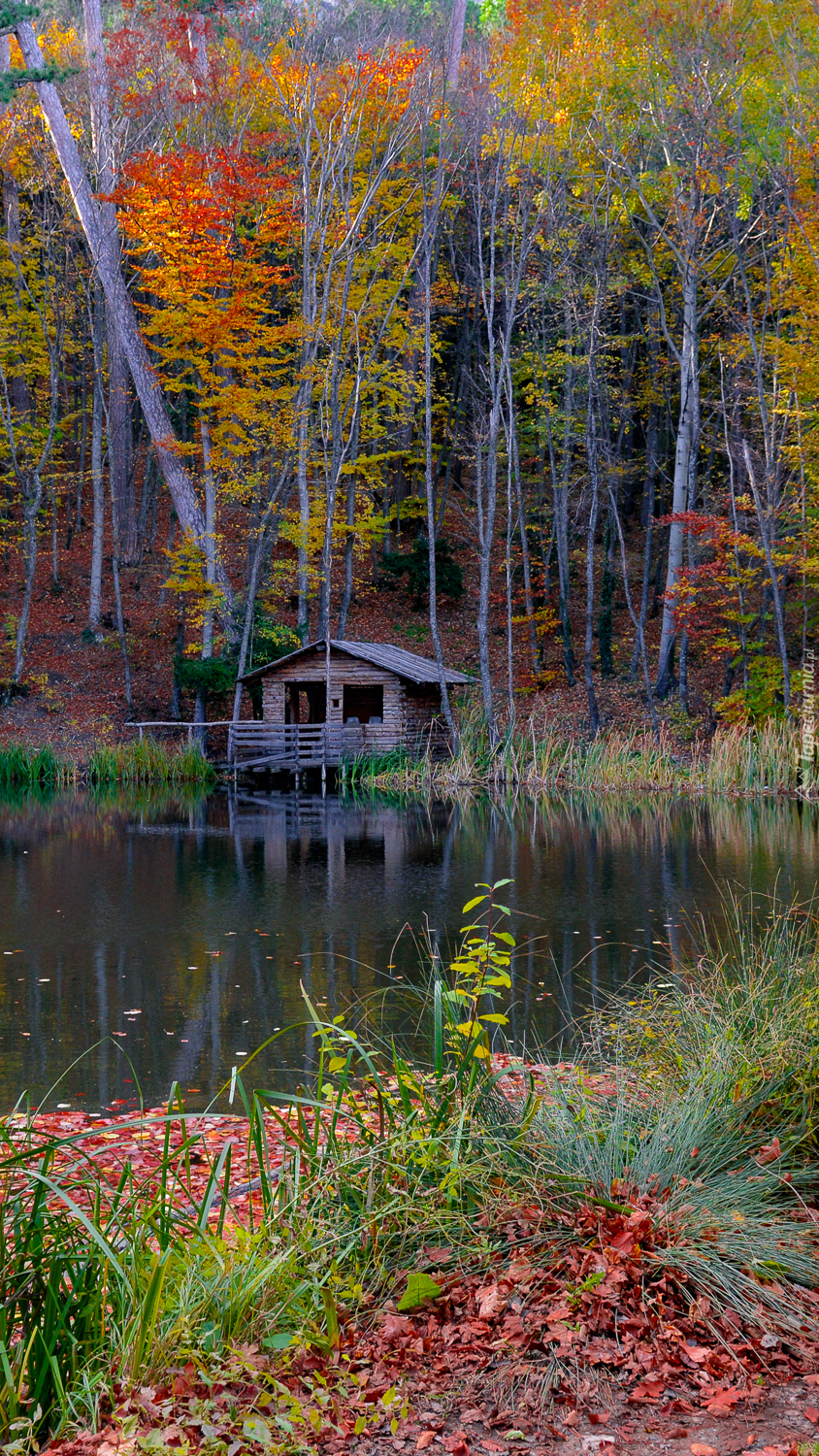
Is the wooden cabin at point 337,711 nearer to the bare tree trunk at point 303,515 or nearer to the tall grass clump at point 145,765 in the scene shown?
the tall grass clump at point 145,765

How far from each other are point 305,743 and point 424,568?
27.6ft

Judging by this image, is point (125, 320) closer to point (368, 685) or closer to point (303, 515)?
point (303, 515)

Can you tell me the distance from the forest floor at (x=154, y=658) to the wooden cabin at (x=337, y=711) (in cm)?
248

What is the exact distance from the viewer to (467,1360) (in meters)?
3.07

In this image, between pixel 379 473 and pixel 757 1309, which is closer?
pixel 757 1309

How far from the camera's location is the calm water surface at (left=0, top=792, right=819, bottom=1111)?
730cm

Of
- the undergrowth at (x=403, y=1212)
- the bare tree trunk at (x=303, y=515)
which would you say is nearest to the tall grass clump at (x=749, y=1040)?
the undergrowth at (x=403, y=1212)

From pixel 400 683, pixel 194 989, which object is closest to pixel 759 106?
pixel 400 683

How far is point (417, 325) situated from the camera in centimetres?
3209

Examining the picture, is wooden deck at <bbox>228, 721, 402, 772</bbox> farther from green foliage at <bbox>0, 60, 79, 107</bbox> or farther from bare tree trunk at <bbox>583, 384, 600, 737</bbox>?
green foliage at <bbox>0, 60, 79, 107</bbox>

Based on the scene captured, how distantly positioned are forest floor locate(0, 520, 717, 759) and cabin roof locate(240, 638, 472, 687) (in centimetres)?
223

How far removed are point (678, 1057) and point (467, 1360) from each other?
6.51ft

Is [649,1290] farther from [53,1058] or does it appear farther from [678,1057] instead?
[53,1058]

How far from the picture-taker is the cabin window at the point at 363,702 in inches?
1220
